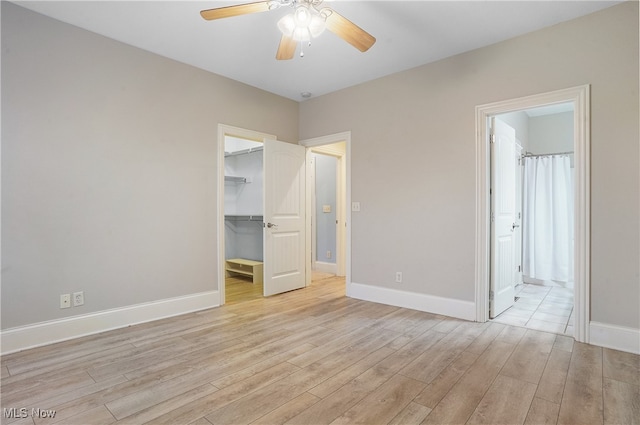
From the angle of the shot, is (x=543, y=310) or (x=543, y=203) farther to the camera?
(x=543, y=203)

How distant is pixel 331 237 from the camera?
5.92m

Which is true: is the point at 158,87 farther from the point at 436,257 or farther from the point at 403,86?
the point at 436,257

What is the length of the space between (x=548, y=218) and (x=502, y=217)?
2.10 meters

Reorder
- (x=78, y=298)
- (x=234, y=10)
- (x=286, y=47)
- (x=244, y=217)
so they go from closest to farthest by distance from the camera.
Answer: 1. (x=234, y=10)
2. (x=286, y=47)
3. (x=78, y=298)
4. (x=244, y=217)

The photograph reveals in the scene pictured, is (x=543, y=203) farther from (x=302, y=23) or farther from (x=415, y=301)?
(x=302, y=23)

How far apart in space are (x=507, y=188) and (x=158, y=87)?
13.2 feet

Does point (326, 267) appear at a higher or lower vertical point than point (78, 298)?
lower

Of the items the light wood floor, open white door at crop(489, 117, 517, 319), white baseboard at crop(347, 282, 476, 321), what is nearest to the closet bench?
white baseboard at crop(347, 282, 476, 321)

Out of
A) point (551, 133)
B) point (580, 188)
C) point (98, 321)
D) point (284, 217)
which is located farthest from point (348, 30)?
point (551, 133)

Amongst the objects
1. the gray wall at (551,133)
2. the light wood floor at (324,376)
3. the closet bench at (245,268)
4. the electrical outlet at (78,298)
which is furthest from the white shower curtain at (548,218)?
the electrical outlet at (78,298)

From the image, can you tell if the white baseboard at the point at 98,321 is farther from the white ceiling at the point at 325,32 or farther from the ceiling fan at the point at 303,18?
the ceiling fan at the point at 303,18

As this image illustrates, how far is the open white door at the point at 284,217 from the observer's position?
169 inches

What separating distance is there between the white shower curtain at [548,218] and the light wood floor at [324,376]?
7.99 feet

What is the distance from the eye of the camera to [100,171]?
3035 mm
